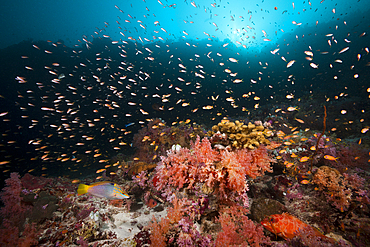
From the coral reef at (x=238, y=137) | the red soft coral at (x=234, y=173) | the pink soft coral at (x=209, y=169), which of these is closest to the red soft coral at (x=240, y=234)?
the pink soft coral at (x=209, y=169)

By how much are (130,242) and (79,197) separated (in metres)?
3.23

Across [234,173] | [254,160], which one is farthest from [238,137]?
[234,173]

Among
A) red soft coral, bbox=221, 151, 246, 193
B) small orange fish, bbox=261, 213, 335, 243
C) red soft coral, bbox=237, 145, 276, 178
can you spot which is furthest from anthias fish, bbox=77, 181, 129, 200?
small orange fish, bbox=261, 213, 335, 243

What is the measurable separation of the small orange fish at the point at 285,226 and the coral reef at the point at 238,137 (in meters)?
1.61

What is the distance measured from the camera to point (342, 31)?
25719 millimetres

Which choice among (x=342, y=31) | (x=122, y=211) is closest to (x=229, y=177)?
(x=122, y=211)

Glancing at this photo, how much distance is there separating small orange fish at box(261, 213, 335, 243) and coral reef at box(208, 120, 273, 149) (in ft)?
5.30

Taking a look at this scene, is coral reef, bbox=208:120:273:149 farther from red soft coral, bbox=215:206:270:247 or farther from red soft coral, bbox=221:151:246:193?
red soft coral, bbox=215:206:270:247

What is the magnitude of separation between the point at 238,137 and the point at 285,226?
2.12 metres

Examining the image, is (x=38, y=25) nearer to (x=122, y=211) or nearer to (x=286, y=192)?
(x=122, y=211)

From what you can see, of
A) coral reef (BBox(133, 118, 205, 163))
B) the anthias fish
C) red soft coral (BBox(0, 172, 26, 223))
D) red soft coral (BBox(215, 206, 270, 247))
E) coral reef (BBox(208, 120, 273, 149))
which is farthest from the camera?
coral reef (BBox(133, 118, 205, 163))

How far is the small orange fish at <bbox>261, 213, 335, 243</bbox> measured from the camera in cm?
255

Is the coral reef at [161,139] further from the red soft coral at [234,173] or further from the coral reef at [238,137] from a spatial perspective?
the red soft coral at [234,173]

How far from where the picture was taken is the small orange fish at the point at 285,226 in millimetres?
2551
